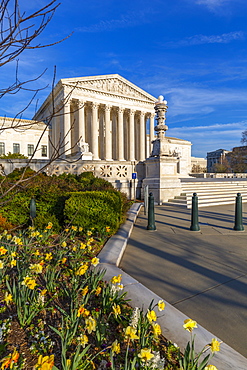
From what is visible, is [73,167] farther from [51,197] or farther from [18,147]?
[18,147]

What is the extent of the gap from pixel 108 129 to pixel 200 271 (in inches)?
1694

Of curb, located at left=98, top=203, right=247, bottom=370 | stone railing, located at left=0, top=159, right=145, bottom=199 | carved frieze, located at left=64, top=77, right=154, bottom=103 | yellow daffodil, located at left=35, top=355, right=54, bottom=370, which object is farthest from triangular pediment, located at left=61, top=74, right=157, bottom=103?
yellow daffodil, located at left=35, top=355, right=54, bottom=370

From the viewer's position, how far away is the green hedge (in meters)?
5.79

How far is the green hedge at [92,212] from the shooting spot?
579 cm

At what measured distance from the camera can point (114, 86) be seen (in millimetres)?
45969

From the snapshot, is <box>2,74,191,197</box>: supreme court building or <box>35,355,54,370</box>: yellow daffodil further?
<box>2,74,191,197</box>: supreme court building

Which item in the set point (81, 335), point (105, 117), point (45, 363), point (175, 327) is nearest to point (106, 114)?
point (105, 117)

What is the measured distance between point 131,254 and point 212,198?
10.8m

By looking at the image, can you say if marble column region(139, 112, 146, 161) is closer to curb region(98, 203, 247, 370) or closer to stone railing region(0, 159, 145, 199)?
stone railing region(0, 159, 145, 199)

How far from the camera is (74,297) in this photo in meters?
2.71

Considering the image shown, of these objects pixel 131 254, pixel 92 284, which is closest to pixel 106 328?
pixel 92 284

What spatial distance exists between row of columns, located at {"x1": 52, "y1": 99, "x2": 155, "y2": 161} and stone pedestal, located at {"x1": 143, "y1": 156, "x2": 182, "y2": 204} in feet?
89.8

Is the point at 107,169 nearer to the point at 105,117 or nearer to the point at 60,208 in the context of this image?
the point at 60,208

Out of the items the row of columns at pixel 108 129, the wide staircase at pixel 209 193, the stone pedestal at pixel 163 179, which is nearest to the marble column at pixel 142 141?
the row of columns at pixel 108 129
